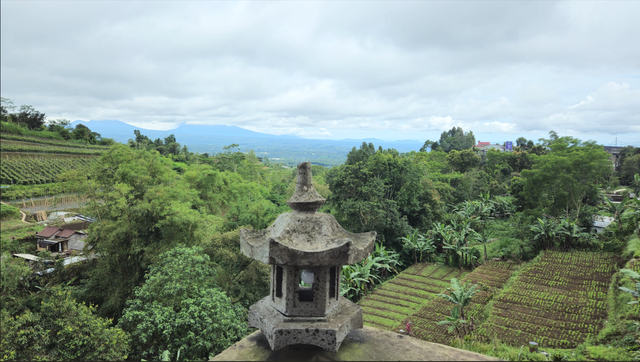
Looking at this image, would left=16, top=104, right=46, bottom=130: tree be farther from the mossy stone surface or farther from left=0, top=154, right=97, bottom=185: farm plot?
the mossy stone surface

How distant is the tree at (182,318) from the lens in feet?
37.1

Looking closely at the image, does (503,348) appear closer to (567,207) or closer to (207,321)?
(207,321)

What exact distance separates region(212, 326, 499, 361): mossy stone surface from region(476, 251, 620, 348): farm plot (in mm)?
11120

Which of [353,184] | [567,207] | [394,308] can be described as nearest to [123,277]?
[394,308]

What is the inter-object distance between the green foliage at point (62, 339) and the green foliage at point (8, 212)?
86.4 ft

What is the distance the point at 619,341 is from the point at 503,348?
350 centimetres

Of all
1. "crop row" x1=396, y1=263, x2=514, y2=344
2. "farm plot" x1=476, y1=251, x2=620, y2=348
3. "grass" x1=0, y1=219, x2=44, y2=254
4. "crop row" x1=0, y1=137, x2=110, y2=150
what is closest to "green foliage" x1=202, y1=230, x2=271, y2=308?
"crop row" x1=396, y1=263, x2=514, y2=344

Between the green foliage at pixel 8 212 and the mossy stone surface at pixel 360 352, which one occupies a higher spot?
the mossy stone surface at pixel 360 352

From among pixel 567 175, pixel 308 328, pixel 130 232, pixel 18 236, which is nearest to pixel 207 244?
pixel 130 232

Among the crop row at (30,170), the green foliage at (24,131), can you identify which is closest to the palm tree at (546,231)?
the crop row at (30,170)

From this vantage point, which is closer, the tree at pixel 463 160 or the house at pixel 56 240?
the house at pixel 56 240

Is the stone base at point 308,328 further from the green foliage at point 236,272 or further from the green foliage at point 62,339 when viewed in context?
the green foliage at point 236,272

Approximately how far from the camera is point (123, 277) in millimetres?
18172

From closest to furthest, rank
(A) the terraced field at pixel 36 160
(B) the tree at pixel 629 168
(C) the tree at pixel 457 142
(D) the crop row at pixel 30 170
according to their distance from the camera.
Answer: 1. (D) the crop row at pixel 30 170
2. (A) the terraced field at pixel 36 160
3. (B) the tree at pixel 629 168
4. (C) the tree at pixel 457 142
